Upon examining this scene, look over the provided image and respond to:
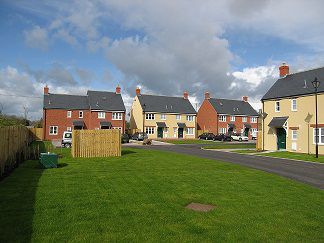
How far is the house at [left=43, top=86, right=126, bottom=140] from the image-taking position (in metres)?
59.3

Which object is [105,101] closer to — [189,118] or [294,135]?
[189,118]

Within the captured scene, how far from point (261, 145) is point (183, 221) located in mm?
31480

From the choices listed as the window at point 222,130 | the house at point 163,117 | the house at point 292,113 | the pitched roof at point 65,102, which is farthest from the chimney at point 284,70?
the pitched roof at point 65,102

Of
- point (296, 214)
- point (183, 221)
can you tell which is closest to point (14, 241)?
point (183, 221)

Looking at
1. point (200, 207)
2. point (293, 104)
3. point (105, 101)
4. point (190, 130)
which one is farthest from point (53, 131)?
point (200, 207)

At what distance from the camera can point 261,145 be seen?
125 feet

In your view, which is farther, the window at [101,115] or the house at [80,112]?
the window at [101,115]

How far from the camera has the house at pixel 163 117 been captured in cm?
6619

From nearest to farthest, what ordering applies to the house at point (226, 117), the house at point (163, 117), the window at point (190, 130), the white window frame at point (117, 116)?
the white window frame at point (117, 116)
the house at point (163, 117)
the window at point (190, 130)
the house at point (226, 117)

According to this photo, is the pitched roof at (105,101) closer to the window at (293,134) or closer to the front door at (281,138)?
the front door at (281,138)

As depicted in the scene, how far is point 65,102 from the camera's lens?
61531 mm

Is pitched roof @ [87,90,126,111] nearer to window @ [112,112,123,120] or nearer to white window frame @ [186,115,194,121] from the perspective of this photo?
window @ [112,112,123,120]

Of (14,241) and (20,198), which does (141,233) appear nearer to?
(14,241)

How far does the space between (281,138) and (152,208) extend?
98.0ft
